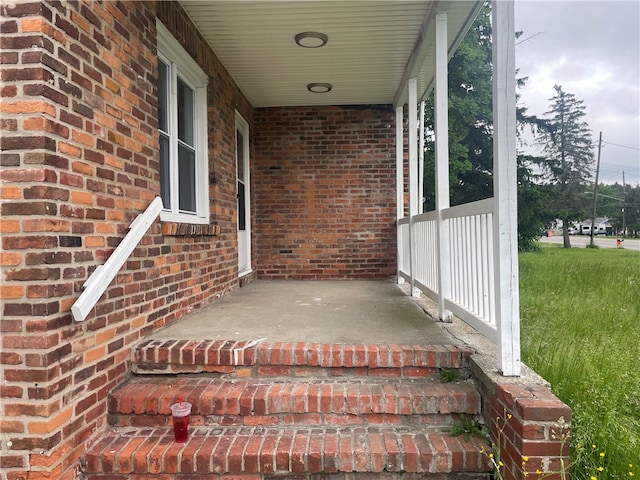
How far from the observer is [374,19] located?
3561mm

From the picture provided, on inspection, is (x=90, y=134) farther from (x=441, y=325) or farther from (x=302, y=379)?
(x=441, y=325)

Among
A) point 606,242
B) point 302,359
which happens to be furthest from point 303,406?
point 606,242

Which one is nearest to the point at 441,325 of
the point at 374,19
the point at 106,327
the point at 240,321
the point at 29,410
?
the point at 240,321

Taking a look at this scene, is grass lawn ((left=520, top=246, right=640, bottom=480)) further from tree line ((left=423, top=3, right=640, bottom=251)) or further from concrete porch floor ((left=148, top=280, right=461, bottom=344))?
tree line ((left=423, top=3, right=640, bottom=251))

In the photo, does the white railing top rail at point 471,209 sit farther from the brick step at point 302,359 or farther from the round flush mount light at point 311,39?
the round flush mount light at point 311,39

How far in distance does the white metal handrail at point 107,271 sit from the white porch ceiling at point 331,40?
209cm

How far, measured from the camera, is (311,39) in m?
3.87

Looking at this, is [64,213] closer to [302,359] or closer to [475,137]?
[302,359]

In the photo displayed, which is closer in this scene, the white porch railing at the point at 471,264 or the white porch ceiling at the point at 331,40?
the white porch railing at the point at 471,264

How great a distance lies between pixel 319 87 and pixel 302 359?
4086 mm

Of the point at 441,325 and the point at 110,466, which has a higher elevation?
the point at 441,325

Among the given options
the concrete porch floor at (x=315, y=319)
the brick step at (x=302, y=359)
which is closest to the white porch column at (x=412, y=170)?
the concrete porch floor at (x=315, y=319)

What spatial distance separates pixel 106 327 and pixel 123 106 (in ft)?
4.22

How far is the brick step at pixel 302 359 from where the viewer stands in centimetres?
228
